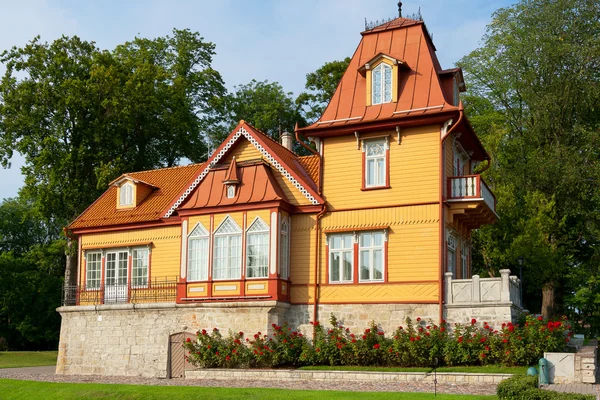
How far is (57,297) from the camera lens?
49.1 m

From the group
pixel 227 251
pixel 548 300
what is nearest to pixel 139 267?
pixel 227 251

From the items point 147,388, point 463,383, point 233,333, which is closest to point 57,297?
point 233,333

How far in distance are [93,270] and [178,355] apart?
6404 millimetres

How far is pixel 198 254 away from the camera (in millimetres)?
26125

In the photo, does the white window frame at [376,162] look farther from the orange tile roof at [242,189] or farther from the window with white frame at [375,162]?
the orange tile roof at [242,189]

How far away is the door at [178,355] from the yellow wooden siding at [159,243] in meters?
2.70

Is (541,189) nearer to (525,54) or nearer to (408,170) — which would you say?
(525,54)

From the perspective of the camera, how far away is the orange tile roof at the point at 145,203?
95.3 feet

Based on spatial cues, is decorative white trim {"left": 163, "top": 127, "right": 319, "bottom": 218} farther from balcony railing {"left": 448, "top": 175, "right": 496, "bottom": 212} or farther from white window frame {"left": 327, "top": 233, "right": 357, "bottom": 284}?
balcony railing {"left": 448, "top": 175, "right": 496, "bottom": 212}

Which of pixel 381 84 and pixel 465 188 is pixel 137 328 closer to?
pixel 381 84

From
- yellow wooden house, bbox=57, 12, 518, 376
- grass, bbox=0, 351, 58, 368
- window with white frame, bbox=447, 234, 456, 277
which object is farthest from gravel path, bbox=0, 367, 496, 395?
grass, bbox=0, 351, 58, 368

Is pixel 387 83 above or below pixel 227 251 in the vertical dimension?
above

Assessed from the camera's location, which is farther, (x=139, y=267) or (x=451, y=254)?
(x=139, y=267)

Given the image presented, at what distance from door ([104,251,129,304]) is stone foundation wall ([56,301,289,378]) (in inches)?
46.9
